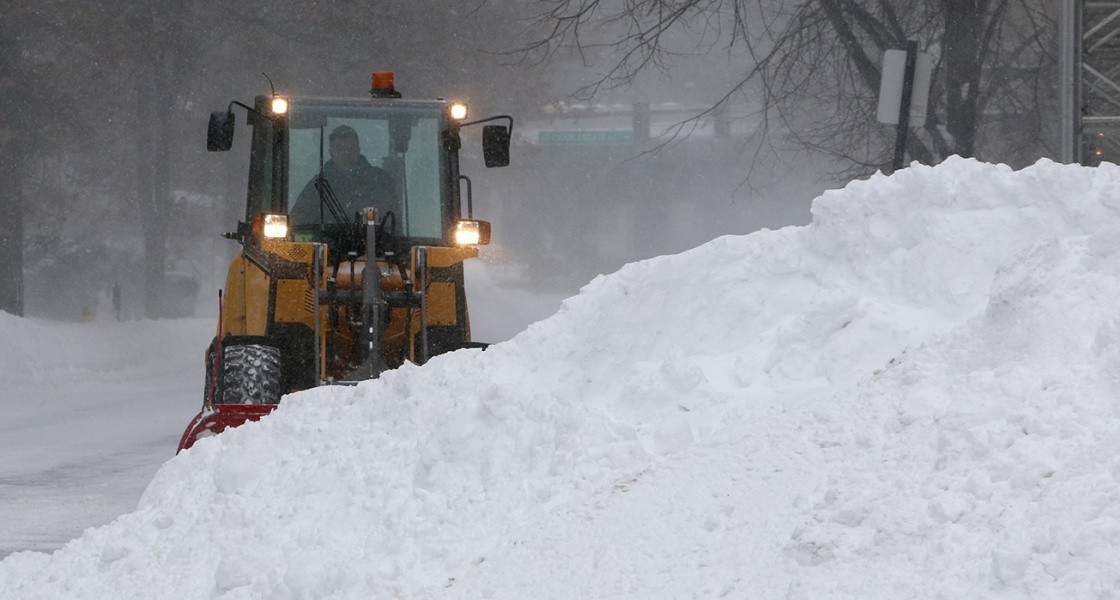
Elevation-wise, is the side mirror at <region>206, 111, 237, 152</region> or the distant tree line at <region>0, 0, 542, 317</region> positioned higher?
the distant tree line at <region>0, 0, 542, 317</region>

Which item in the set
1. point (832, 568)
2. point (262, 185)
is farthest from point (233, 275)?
point (832, 568)

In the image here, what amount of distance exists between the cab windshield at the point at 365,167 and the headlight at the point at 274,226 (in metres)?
0.37

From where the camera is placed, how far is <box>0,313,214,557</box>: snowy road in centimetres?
822

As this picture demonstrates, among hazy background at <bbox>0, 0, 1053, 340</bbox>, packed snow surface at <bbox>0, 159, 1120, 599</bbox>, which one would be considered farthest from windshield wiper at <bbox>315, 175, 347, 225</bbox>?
hazy background at <bbox>0, 0, 1053, 340</bbox>

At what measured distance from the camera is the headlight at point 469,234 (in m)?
8.68

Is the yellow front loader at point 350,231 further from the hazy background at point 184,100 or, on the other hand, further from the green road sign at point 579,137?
the green road sign at point 579,137

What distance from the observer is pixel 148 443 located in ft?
38.2

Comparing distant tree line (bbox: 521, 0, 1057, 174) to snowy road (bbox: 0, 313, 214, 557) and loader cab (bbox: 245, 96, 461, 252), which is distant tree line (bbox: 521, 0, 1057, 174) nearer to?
loader cab (bbox: 245, 96, 461, 252)

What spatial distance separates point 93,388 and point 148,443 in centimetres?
648

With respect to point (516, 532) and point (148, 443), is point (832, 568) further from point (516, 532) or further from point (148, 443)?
point (148, 443)

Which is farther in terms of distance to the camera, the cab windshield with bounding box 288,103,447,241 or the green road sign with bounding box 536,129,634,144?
the green road sign with bounding box 536,129,634,144

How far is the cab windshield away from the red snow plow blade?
1.60 m

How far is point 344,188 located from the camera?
8680 mm

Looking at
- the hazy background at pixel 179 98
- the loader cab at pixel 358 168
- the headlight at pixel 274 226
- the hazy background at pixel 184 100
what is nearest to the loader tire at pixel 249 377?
the headlight at pixel 274 226
